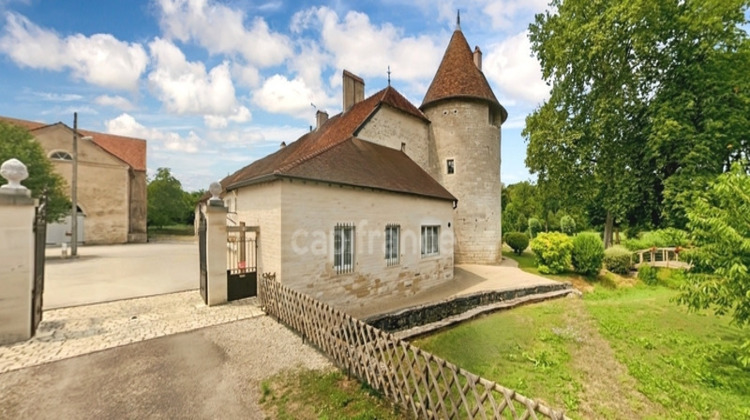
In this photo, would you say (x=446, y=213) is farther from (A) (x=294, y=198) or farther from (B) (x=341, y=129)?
(A) (x=294, y=198)

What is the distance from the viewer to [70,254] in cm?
1778

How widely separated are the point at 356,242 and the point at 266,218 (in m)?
3.04

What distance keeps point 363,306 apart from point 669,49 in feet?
64.1

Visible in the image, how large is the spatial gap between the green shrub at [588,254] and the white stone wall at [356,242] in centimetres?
816

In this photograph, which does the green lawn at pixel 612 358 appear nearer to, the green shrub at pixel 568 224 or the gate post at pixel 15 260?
the gate post at pixel 15 260

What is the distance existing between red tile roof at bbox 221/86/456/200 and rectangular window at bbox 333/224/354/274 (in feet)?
5.20

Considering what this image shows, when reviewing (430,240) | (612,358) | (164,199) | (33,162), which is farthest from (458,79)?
(164,199)

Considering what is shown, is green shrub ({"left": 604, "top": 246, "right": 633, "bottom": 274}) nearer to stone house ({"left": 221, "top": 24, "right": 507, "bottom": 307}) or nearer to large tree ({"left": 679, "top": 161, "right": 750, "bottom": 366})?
stone house ({"left": 221, "top": 24, "right": 507, "bottom": 307})

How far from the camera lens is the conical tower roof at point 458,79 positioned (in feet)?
59.0

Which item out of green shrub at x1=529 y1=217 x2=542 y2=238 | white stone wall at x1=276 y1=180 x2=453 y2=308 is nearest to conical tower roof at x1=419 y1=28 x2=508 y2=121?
white stone wall at x1=276 y1=180 x2=453 y2=308

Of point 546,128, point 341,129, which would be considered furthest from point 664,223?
point 341,129

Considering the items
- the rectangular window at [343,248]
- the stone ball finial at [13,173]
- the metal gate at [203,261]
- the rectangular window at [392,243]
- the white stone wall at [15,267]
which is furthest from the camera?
the rectangular window at [392,243]

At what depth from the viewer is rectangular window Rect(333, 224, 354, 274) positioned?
9758 millimetres

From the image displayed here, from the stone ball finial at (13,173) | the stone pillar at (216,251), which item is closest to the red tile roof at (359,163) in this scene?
the stone pillar at (216,251)
